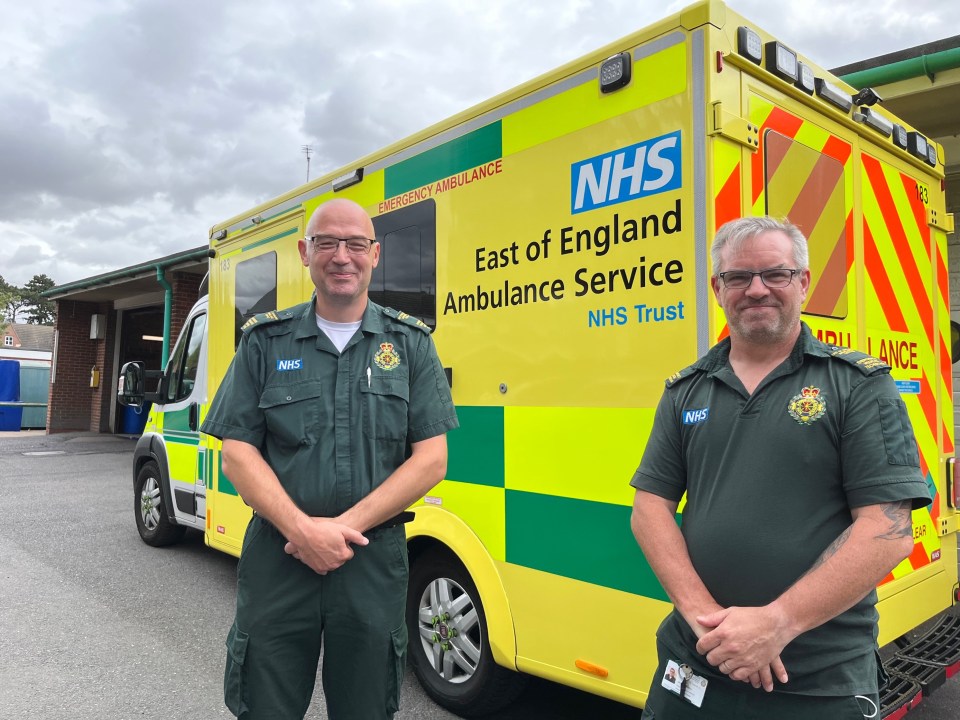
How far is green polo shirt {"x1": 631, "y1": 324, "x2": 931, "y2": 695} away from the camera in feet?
4.71

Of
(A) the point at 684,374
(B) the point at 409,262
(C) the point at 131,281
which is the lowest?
(A) the point at 684,374

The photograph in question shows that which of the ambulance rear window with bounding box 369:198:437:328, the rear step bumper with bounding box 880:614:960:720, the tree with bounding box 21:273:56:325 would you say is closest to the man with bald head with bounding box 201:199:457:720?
the ambulance rear window with bounding box 369:198:437:328

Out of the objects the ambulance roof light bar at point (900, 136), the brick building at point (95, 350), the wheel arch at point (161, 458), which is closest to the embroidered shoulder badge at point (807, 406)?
the ambulance roof light bar at point (900, 136)

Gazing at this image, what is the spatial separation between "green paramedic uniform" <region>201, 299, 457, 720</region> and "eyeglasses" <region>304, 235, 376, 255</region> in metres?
0.21

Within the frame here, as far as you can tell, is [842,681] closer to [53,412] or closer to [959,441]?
[959,441]

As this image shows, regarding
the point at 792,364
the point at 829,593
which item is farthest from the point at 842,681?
the point at 792,364

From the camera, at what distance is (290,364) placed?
78.1 inches

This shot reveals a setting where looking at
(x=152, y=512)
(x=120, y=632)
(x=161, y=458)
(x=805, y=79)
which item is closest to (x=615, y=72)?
(x=805, y=79)

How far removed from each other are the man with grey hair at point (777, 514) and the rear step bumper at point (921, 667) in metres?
1.05

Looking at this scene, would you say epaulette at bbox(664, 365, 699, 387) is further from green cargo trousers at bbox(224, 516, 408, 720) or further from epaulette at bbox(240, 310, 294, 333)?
epaulette at bbox(240, 310, 294, 333)

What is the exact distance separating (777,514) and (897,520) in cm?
22

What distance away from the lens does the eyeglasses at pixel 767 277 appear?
5.16 ft

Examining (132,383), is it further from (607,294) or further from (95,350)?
(95,350)

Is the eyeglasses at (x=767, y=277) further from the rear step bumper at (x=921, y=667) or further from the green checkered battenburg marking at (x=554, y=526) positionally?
the rear step bumper at (x=921, y=667)
